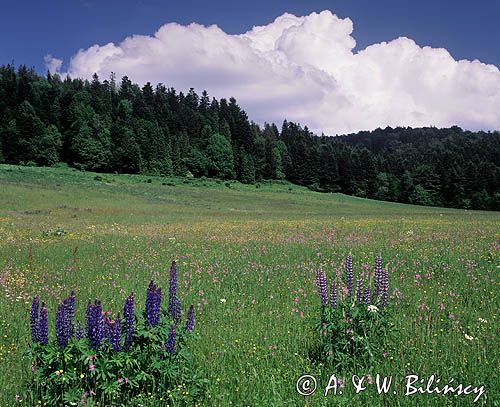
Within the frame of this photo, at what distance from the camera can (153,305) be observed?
405cm

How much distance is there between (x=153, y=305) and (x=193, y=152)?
365 feet

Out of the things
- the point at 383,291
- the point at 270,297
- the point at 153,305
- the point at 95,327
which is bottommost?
the point at 270,297

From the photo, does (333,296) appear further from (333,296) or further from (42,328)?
(42,328)

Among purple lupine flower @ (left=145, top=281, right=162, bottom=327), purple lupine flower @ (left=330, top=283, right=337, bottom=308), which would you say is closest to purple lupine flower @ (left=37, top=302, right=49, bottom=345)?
purple lupine flower @ (left=145, top=281, right=162, bottom=327)

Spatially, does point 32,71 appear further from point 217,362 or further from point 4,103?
point 217,362

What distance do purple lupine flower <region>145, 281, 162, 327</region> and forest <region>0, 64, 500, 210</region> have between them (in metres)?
92.8

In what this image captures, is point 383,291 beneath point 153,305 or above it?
above

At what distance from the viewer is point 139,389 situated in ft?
13.3

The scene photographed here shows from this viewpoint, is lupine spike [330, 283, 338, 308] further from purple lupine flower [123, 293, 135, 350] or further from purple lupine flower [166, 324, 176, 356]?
purple lupine flower [123, 293, 135, 350]

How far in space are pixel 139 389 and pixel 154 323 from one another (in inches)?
27.2

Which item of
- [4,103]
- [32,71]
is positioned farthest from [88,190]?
[32,71]

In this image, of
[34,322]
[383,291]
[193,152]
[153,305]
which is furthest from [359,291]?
[193,152]

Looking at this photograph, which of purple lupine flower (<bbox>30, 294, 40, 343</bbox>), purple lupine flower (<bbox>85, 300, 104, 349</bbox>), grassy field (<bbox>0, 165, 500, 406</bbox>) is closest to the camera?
purple lupine flower (<bbox>85, 300, 104, 349</bbox>)

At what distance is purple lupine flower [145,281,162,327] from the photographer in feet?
13.1
